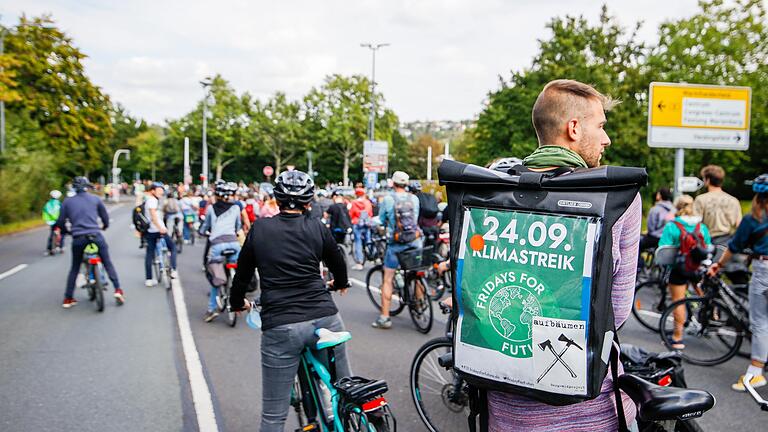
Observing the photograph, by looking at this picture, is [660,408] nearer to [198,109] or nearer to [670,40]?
[670,40]

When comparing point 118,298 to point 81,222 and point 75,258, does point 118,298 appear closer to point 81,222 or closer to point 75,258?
point 75,258

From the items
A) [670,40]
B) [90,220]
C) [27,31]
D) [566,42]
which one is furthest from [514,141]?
[90,220]

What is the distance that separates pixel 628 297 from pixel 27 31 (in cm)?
3647

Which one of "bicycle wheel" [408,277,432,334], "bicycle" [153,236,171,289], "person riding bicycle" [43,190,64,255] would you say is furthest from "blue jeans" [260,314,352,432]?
"person riding bicycle" [43,190,64,255]

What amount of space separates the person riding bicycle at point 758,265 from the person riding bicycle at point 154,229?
8.58 m

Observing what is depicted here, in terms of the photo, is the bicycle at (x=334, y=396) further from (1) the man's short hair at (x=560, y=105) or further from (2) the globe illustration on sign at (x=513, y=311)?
(1) the man's short hair at (x=560, y=105)

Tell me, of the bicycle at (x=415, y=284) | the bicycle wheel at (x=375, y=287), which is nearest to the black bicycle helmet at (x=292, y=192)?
the bicycle at (x=415, y=284)

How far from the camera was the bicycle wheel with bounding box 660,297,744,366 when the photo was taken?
18.7 ft

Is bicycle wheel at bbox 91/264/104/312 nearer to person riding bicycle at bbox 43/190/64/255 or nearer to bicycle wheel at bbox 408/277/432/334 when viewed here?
bicycle wheel at bbox 408/277/432/334

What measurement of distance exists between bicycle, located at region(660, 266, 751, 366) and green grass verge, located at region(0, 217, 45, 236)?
22.0m

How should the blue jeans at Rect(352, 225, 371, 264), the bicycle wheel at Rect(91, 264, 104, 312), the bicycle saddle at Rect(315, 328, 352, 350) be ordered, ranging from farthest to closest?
the blue jeans at Rect(352, 225, 371, 264) < the bicycle wheel at Rect(91, 264, 104, 312) < the bicycle saddle at Rect(315, 328, 352, 350)

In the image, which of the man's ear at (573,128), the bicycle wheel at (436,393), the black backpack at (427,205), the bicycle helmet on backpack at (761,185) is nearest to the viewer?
the man's ear at (573,128)

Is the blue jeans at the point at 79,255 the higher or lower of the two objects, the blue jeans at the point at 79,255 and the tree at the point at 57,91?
the lower

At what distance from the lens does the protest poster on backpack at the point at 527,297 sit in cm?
152
